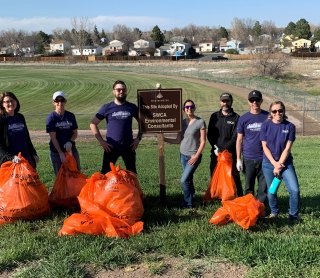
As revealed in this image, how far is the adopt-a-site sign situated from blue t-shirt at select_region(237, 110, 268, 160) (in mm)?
875

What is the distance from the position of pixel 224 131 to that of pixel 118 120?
151 centimetres

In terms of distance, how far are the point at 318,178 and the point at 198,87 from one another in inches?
1501

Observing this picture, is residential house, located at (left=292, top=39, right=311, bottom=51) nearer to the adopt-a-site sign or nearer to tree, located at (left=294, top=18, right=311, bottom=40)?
tree, located at (left=294, top=18, right=311, bottom=40)

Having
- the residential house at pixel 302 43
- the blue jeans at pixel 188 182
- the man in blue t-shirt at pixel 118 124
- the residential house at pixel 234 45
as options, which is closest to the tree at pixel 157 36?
the residential house at pixel 234 45

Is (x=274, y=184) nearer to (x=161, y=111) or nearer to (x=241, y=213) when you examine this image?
(x=241, y=213)

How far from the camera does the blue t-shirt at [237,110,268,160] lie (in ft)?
20.4

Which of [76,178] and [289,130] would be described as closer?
[289,130]

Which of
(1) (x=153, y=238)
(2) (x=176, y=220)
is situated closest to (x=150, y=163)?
(2) (x=176, y=220)

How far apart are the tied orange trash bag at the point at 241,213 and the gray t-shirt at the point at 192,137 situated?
52.1 inches

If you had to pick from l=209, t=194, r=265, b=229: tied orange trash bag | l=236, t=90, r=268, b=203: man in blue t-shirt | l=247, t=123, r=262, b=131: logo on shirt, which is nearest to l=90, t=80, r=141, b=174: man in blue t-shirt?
l=236, t=90, r=268, b=203: man in blue t-shirt

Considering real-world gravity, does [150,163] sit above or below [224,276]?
below

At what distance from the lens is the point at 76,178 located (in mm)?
6352

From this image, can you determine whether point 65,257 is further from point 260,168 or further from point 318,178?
point 318,178

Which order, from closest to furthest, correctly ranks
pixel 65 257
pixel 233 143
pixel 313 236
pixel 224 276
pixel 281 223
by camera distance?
pixel 224 276
pixel 65 257
pixel 313 236
pixel 281 223
pixel 233 143
